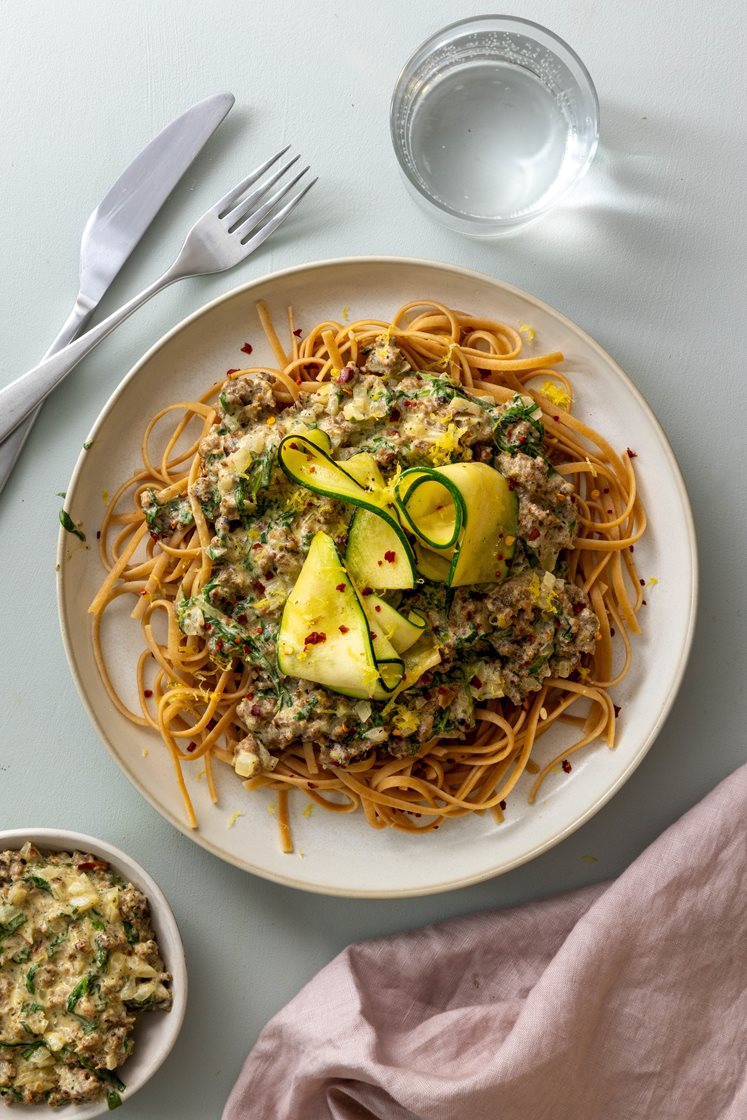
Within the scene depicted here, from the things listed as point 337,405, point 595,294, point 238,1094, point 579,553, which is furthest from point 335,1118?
point 595,294

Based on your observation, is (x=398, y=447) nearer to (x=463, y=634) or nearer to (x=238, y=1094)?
(x=463, y=634)

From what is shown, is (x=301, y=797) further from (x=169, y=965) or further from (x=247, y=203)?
(x=247, y=203)

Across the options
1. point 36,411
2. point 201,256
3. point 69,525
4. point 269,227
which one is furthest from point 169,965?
point 269,227

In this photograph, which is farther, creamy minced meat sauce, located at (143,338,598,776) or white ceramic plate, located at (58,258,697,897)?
white ceramic plate, located at (58,258,697,897)

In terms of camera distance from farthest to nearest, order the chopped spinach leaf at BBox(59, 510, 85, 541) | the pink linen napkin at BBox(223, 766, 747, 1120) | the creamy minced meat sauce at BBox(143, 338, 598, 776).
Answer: the pink linen napkin at BBox(223, 766, 747, 1120) < the chopped spinach leaf at BBox(59, 510, 85, 541) < the creamy minced meat sauce at BBox(143, 338, 598, 776)

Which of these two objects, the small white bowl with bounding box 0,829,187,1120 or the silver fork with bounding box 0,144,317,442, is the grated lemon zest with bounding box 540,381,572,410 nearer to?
the silver fork with bounding box 0,144,317,442

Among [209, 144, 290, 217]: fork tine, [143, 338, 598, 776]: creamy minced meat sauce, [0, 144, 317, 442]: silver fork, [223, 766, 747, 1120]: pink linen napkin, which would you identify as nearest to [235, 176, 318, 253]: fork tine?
[0, 144, 317, 442]: silver fork

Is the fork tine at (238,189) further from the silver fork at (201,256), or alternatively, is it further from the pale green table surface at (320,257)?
the pale green table surface at (320,257)

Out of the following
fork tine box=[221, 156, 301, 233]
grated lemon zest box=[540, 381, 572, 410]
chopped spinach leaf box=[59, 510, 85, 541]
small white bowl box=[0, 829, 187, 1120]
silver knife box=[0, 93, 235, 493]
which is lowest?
small white bowl box=[0, 829, 187, 1120]
